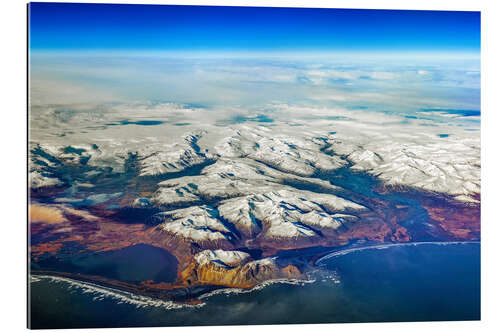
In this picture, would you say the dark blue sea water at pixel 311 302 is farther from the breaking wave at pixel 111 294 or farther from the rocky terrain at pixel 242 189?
the rocky terrain at pixel 242 189

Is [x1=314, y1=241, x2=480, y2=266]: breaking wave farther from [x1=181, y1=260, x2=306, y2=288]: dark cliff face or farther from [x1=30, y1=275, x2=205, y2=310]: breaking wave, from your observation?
[x1=30, y1=275, x2=205, y2=310]: breaking wave

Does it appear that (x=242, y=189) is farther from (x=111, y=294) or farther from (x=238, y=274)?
(x=111, y=294)

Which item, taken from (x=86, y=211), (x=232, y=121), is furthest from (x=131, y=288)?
(x=232, y=121)

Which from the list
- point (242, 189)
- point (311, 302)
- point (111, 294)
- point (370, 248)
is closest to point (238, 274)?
point (311, 302)

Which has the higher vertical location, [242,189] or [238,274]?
[242,189]

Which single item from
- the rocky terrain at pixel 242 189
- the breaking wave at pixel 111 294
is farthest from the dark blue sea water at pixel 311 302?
the rocky terrain at pixel 242 189

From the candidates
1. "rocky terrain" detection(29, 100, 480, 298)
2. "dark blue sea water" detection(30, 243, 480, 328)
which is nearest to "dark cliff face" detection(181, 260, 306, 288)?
"rocky terrain" detection(29, 100, 480, 298)

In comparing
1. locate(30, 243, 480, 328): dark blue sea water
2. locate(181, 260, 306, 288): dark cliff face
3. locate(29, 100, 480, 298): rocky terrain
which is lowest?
locate(30, 243, 480, 328): dark blue sea water

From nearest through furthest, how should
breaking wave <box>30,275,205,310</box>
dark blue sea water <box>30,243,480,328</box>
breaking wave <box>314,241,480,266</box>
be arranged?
dark blue sea water <box>30,243,480,328</box>, breaking wave <box>30,275,205,310</box>, breaking wave <box>314,241,480,266</box>
